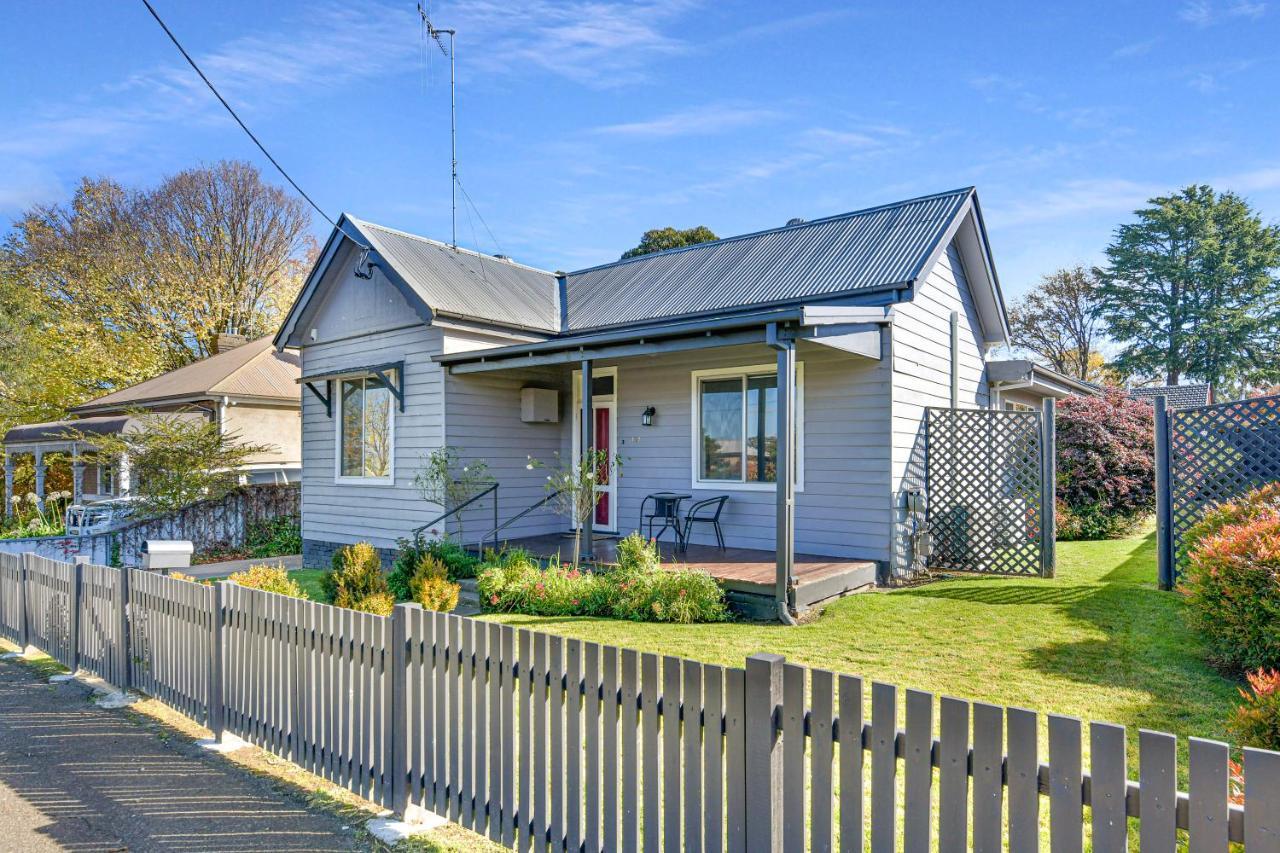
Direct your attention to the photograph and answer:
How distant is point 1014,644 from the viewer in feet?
19.7

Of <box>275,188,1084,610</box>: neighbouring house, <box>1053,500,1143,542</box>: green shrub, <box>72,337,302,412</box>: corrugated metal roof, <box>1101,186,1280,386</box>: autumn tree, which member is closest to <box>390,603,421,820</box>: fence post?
<box>275,188,1084,610</box>: neighbouring house

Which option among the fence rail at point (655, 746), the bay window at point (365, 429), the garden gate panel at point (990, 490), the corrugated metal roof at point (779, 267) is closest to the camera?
the fence rail at point (655, 746)

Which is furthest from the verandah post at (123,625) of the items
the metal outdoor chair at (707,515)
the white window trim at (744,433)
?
the white window trim at (744,433)

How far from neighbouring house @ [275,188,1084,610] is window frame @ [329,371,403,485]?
46 millimetres

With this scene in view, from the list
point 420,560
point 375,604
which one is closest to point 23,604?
point 375,604

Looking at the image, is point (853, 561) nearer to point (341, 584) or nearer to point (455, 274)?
point (341, 584)

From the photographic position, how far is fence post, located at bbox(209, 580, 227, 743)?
14.9 ft

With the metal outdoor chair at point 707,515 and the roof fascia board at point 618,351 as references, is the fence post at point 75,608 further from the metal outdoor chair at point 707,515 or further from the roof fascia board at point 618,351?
the metal outdoor chair at point 707,515

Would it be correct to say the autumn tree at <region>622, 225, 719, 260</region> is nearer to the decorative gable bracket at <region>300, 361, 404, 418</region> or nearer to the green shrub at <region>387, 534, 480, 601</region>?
the decorative gable bracket at <region>300, 361, 404, 418</region>

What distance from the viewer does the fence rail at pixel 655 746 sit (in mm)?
1951

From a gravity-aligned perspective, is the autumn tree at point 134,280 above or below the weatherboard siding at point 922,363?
above

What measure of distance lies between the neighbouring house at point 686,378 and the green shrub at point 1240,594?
3142 mm

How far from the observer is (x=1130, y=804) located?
6.29 ft

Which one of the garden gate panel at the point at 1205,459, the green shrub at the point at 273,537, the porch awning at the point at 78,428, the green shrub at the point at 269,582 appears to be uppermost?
the porch awning at the point at 78,428
